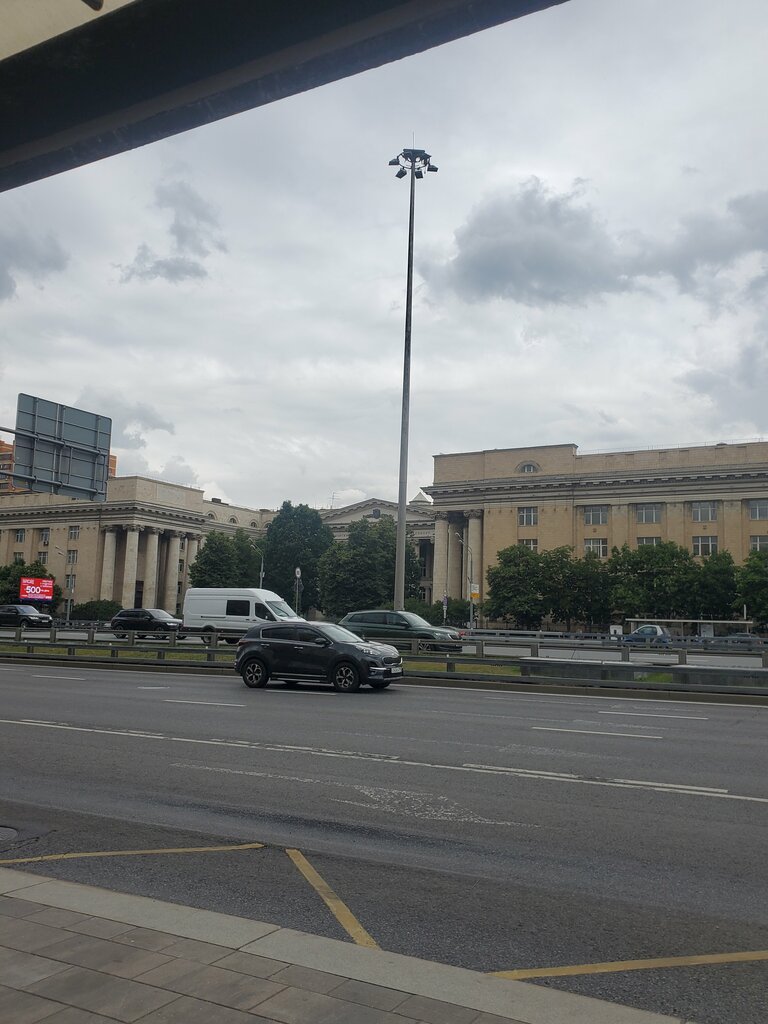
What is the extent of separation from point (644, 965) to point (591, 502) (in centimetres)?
8288

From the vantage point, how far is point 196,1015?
11.9ft

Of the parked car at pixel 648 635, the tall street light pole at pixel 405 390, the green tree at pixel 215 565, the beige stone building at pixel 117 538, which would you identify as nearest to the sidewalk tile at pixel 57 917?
the tall street light pole at pixel 405 390

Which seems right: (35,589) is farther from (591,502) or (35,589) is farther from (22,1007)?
(22,1007)

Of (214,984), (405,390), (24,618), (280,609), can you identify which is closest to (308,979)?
(214,984)

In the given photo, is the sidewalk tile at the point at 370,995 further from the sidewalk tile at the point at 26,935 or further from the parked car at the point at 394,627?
the parked car at the point at 394,627

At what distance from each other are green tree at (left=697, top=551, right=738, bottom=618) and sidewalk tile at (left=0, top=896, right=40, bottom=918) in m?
68.5

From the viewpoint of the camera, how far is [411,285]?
3325 cm

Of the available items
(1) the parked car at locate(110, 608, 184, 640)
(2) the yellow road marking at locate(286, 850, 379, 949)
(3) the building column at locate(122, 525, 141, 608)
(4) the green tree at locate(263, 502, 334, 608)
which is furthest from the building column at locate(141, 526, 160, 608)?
(2) the yellow road marking at locate(286, 850, 379, 949)

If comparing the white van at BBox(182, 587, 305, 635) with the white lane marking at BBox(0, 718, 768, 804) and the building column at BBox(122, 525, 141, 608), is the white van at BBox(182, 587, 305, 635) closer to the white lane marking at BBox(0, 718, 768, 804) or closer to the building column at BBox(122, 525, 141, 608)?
the white lane marking at BBox(0, 718, 768, 804)

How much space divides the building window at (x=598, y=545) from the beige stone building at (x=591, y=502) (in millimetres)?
103

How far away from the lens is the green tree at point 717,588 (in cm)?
6806

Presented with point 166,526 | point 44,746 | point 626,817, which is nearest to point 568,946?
point 626,817

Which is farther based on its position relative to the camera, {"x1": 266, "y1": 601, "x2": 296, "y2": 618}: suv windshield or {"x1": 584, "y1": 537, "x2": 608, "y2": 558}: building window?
{"x1": 584, "y1": 537, "x2": 608, "y2": 558}: building window

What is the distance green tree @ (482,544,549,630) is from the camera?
75562mm
